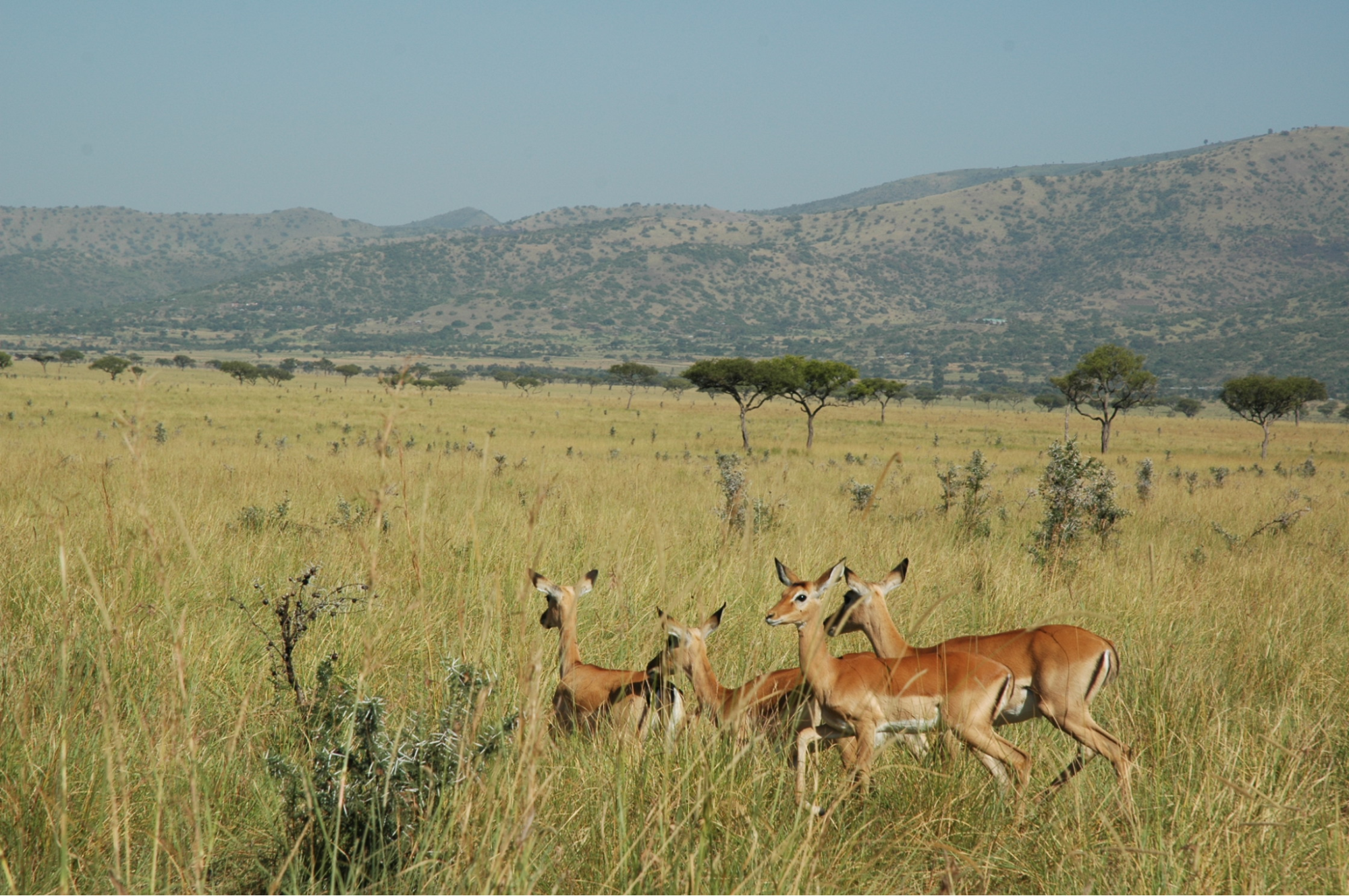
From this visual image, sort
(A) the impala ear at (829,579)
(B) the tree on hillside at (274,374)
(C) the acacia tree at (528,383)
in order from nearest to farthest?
(A) the impala ear at (829,579), (B) the tree on hillside at (274,374), (C) the acacia tree at (528,383)

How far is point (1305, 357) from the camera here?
135 m

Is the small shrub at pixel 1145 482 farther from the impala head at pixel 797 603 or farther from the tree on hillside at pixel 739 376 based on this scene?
the tree on hillside at pixel 739 376

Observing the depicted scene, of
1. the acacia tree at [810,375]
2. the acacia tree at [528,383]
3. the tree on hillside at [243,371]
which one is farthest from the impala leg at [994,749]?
the acacia tree at [528,383]

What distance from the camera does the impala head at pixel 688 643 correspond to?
3521mm

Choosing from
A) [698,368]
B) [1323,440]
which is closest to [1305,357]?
[1323,440]

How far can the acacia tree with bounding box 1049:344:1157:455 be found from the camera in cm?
4453

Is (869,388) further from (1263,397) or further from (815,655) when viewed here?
(815,655)

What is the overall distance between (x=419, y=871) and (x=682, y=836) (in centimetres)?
79

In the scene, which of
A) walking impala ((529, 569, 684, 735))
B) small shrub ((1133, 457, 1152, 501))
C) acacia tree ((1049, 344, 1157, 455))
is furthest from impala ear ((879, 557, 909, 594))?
acacia tree ((1049, 344, 1157, 455))

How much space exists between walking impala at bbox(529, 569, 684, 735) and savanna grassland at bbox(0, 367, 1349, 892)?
114mm

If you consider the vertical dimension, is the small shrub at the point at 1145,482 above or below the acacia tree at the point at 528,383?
above

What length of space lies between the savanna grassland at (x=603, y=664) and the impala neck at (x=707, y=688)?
22 centimetres

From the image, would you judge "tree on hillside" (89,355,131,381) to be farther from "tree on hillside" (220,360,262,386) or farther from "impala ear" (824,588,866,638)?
"impala ear" (824,588,866,638)

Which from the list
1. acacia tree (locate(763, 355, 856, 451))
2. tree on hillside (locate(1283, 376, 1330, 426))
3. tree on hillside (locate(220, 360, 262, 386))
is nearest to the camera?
acacia tree (locate(763, 355, 856, 451))
